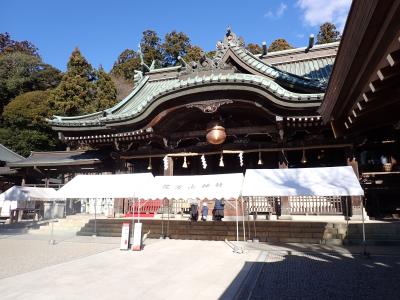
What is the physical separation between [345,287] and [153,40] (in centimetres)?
5206

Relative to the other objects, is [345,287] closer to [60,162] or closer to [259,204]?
[259,204]

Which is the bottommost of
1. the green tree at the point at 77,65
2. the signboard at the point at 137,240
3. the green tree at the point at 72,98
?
the signboard at the point at 137,240

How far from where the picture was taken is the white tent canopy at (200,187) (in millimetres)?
10148

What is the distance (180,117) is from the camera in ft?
48.7

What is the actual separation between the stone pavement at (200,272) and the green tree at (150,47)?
4335 centimetres

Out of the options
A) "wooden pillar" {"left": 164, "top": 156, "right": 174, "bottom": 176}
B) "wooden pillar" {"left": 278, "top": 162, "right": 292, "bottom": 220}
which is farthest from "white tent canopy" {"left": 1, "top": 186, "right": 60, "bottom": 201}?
"wooden pillar" {"left": 278, "top": 162, "right": 292, "bottom": 220}

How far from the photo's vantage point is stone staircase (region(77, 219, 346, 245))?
11438 mm

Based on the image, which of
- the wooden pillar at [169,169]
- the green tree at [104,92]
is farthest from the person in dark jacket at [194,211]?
the green tree at [104,92]

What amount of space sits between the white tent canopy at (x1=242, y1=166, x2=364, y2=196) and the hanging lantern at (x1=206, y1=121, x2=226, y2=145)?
3.61m

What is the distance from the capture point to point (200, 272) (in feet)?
24.0

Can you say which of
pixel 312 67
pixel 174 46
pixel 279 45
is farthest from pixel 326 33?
pixel 312 67

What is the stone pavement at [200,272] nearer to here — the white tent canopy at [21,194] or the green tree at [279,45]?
the white tent canopy at [21,194]

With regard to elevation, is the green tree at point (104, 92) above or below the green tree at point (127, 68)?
below

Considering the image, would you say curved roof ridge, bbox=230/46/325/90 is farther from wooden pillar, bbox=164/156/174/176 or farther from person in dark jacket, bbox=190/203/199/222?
person in dark jacket, bbox=190/203/199/222
